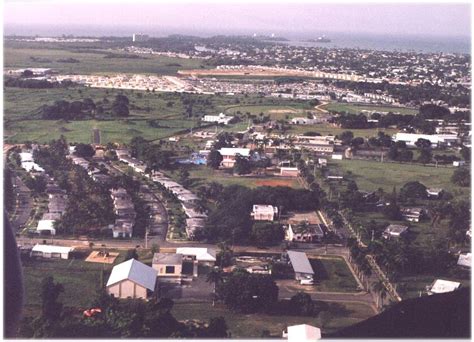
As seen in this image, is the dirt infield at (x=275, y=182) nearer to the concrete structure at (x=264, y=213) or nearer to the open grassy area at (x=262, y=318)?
the concrete structure at (x=264, y=213)

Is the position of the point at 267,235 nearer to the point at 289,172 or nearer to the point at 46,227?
the point at 46,227

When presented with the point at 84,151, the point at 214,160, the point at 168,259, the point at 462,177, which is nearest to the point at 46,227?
the point at 168,259

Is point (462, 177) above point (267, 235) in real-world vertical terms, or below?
above

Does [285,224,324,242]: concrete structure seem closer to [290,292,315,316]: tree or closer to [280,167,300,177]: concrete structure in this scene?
[290,292,315,316]: tree

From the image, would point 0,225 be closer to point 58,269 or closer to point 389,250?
point 58,269

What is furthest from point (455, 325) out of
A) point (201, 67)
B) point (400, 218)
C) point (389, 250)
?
point (201, 67)

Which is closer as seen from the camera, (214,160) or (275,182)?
(275,182)

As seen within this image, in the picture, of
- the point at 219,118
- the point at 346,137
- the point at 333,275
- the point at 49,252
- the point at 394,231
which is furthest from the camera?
the point at 219,118

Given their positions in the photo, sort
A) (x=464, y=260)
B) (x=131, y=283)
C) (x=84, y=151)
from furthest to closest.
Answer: (x=84, y=151) → (x=464, y=260) → (x=131, y=283)
